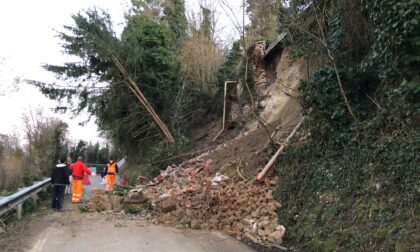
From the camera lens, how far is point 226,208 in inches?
430

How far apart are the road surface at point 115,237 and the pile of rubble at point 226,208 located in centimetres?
48

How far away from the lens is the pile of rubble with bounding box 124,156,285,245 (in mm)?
9672

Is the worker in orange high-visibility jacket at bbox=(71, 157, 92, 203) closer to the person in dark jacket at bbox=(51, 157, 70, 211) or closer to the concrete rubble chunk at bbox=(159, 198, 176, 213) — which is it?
the person in dark jacket at bbox=(51, 157, 70, 211)

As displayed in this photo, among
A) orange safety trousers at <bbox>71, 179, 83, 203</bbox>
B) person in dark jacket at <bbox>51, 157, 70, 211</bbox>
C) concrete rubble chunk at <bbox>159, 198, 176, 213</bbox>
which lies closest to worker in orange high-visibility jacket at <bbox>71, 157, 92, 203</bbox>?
orange safety trousers at <bbox>71, 179, 83, 203</bbox>

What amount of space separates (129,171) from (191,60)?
27.8 ft

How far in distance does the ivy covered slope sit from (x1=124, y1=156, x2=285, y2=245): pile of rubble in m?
0.43

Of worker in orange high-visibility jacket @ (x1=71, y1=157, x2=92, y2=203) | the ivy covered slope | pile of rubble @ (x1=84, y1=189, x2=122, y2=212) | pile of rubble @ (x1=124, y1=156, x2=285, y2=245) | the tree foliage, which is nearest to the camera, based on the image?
the ivy covered slope

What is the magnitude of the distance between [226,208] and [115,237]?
2799 millimetres

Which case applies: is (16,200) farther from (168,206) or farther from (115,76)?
(115,76)

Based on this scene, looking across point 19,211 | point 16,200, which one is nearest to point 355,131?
point 16,200

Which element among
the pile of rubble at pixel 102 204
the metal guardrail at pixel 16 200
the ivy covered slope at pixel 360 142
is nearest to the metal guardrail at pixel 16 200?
the metal guardrail at pixel 16 200

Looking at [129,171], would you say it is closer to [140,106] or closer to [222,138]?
[140,106]

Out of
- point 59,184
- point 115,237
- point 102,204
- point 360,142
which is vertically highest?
point 360,142

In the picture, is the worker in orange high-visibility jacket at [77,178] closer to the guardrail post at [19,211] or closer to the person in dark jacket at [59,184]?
the person in dark jacket at [59,184]
